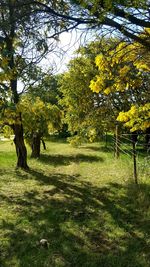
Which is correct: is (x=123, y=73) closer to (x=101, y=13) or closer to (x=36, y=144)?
(x=101, y=13)

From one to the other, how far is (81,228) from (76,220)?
0.66 m

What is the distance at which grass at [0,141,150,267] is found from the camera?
7.04 metres

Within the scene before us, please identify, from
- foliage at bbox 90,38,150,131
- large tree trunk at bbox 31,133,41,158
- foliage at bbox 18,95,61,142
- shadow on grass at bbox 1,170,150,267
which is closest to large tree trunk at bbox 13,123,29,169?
foliage at bbox 18,95,61,142

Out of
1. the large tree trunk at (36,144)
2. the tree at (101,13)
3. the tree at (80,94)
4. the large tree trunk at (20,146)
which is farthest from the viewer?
the large tree trunk at (36,144)

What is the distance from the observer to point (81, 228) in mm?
8773

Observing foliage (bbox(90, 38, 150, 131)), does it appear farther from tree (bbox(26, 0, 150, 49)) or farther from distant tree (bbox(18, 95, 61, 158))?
distant tree (bbox(18, 95, 61, 158))

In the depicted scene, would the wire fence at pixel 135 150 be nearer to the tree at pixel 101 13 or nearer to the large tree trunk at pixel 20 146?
the tree at pixel 101 13

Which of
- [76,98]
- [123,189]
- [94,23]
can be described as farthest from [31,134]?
[94,23]

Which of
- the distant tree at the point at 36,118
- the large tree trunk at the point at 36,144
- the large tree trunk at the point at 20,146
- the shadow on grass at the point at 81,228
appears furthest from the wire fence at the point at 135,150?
the large tree trunk at the point at 36,144

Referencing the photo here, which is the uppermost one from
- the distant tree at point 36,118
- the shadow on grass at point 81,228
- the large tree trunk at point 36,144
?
the distant tree at point 36,118

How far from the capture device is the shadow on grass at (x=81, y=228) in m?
6.96

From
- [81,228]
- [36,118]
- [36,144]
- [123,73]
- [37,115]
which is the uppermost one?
[123,73]

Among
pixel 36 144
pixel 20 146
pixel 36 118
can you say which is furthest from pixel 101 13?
pixel 36 144

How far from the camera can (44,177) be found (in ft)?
55.4
